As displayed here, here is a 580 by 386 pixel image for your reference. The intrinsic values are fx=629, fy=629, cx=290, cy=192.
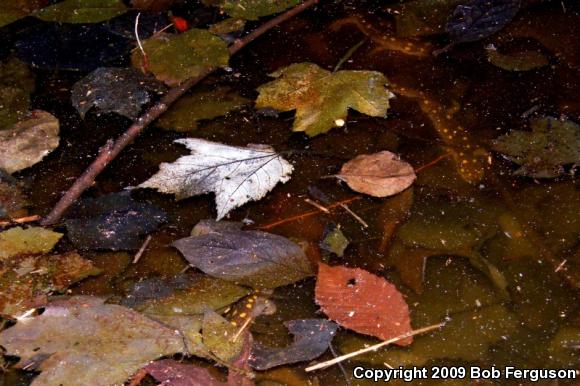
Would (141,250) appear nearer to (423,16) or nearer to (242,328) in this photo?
(242,328)

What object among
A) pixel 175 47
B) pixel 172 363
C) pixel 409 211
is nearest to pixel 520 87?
pixel 409 211

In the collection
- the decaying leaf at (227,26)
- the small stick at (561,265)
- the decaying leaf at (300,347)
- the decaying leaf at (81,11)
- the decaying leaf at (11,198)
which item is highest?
the decaying leaf at (81,11)

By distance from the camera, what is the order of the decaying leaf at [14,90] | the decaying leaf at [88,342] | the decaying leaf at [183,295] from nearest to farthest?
the decaying leaf at [88,342], the decaying leaf at [183,295], the decaying leaf at [14,90]

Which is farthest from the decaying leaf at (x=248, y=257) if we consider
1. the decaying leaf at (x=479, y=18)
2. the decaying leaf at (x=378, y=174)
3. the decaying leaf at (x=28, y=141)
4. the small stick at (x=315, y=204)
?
the decaying leaf at (x=479, y=18)

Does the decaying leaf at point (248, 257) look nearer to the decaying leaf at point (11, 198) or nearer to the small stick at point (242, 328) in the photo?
the small stick at point (242, 328)

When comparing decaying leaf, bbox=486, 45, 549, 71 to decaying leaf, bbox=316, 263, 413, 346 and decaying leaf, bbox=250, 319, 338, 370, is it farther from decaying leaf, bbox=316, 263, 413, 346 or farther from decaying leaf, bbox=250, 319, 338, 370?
decaying leaf, bbox=250, 319, 338, 370

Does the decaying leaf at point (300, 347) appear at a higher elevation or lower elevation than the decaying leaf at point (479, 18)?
lower

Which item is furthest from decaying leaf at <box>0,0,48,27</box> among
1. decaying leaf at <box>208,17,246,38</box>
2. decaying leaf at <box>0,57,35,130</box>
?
decaying leaf at <box>208,17,246,38</box>
